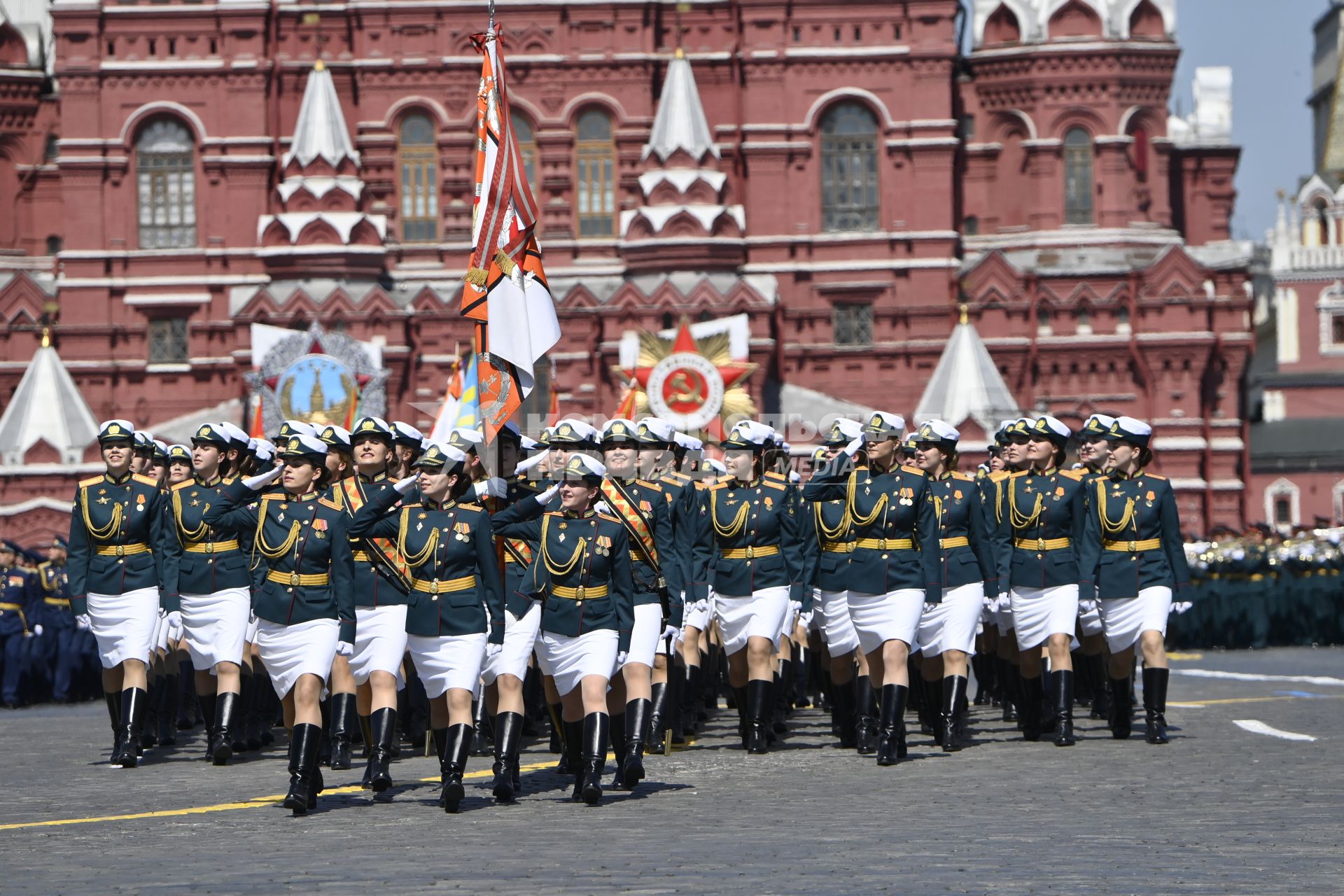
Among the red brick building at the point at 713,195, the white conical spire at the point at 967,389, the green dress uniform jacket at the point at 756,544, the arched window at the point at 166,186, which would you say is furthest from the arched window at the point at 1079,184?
the green dress uniform jacket at the point at 756,544

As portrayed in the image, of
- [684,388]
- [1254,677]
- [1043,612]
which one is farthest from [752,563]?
[684,388]

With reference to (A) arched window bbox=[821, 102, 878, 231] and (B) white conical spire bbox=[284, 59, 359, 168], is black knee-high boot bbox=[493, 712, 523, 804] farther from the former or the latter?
(A) arched window bbox=[821, 102, 878, 231]

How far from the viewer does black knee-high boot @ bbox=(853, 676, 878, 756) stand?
1482cm

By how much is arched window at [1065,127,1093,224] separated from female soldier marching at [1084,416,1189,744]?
99.9 ft

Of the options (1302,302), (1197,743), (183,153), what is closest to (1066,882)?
(1197,743)

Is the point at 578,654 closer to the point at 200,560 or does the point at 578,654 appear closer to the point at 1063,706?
A: the point at 200,560

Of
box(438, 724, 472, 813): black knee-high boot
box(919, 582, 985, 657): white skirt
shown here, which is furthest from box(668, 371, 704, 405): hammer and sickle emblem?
box(438, 724, 472, 813): black knee-high boot

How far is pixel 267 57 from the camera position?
148ft

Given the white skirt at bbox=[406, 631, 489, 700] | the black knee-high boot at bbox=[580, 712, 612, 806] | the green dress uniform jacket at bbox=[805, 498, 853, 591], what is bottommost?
the black knee-high boot at bbox=[580, 712, 612, 806]

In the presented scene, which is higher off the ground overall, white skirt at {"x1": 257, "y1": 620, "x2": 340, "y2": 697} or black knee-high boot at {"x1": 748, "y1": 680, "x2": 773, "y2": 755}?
white skirt at {"x1": 257, "y1": 620, "x2": 340, "y2": 697}

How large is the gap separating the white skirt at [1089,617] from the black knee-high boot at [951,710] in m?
1.25

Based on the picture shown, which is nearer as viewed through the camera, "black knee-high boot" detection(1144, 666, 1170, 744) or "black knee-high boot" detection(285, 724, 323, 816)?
"black knee-high boot" detection(285, 724, 323, 816)

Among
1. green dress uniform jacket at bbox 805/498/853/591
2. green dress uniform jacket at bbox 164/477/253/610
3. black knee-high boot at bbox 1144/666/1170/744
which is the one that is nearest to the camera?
green dress uniform jacket at bbox 805/498/853/591

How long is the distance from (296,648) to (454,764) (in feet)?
3.71
